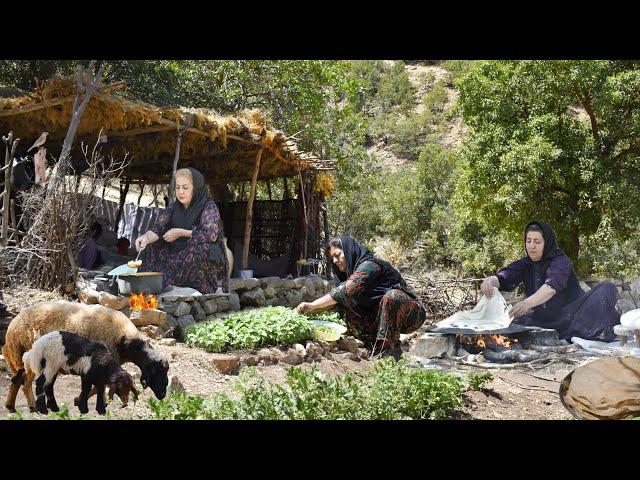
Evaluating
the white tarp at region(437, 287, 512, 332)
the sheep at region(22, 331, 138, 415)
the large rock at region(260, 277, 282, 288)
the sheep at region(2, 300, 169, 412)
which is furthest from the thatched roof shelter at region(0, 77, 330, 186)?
the white tarp at region(437, 287, 512, 332)

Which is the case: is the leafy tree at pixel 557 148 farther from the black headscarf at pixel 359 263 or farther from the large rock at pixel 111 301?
the large rock at pixel 111 301

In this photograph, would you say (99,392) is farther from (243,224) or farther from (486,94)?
(243,224)

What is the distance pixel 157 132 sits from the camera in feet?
27.7

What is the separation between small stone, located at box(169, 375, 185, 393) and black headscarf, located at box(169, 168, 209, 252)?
1.95 metres

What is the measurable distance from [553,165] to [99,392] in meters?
4.72

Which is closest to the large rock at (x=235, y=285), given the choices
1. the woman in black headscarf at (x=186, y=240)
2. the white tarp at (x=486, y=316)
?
the woman in black headscarf at (x=186, y=240)

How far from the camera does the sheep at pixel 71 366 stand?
370 centimetres

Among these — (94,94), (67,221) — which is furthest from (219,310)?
(94,94)

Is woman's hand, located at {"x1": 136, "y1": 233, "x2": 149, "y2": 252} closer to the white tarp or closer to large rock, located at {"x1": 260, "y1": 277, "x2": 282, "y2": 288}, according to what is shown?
large rock, located at {"x1": 260, "y1": 277, "x2": 282, "y2": 288}

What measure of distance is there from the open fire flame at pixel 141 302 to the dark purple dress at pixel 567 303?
279 cm

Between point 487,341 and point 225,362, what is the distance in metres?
2.02

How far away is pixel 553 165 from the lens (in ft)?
21.3

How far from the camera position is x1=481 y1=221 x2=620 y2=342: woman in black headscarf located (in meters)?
5.11

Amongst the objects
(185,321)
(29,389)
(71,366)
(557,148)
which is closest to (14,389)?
(29,389)
